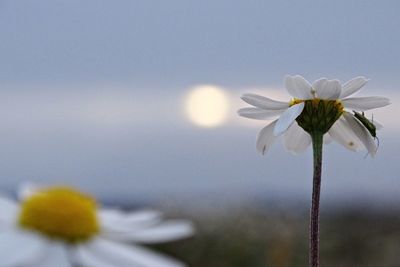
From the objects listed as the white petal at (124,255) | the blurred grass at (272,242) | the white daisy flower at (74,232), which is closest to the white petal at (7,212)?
the white daisy flower at (74,232)

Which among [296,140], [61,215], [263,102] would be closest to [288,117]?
[263,102]

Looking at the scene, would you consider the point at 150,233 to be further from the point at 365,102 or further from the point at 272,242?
the point at 272,242

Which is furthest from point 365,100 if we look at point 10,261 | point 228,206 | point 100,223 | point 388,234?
point 388,234

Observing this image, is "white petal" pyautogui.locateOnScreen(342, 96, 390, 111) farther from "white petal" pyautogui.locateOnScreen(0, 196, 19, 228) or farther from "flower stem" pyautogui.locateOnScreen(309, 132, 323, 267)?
"white petal" pyautogui.locateOnScreen(0, 196, 19, 228)

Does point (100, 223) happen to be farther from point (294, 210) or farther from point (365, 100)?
point (294, 210)

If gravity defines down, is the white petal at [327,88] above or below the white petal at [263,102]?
above

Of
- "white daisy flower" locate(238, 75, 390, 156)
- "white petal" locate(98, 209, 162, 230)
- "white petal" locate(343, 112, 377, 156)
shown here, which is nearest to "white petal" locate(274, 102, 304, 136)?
"white daisy flower" locate(238, 75, 390, 156)

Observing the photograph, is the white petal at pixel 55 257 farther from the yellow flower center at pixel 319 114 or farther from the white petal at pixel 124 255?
the yellow flower center at pixel 319 114
